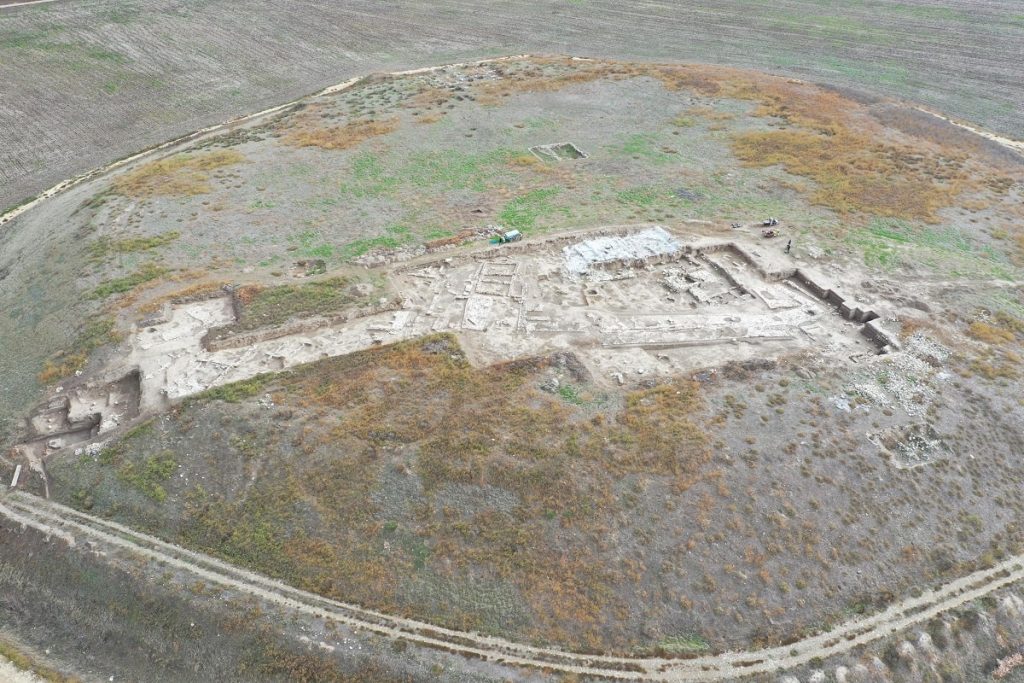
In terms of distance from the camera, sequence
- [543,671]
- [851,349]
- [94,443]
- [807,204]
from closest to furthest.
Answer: [543,671], [94,443], [851,349], [807,204]

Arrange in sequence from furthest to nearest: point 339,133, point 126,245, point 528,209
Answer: point 339,133 < point 528,209 < point 126,245

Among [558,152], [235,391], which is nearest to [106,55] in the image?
[558,152]

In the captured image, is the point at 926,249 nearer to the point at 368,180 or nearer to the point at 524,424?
the point at 524,424

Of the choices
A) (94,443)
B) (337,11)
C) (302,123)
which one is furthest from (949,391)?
(337,11)

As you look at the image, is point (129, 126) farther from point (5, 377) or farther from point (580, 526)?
point (580, 526)

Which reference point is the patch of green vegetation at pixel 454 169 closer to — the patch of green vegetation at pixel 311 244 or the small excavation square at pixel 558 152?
the small excavation square at pixel 558 152

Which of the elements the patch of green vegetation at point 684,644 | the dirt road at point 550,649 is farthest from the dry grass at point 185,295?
the patch of green vegetation at point 684,644
